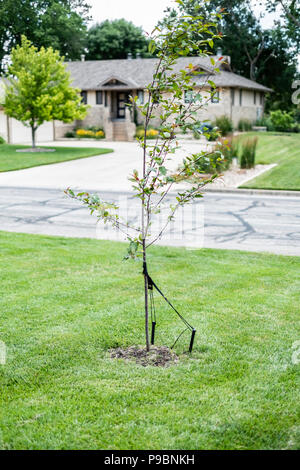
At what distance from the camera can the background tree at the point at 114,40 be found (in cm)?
6056

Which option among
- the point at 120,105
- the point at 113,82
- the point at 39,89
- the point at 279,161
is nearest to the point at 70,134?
the point at 120,105

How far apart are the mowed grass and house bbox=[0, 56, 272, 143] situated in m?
33.6

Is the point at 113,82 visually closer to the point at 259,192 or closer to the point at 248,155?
the point at 248,155

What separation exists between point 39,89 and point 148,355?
86.2 ft

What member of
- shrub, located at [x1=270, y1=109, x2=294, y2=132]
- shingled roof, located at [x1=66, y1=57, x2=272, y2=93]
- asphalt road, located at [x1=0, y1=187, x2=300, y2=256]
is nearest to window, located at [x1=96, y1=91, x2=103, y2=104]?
shingled roof, located at [x1=66, y1=57, x2=272, y2=93]

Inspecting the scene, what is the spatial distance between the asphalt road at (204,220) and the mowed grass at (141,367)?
1726mm

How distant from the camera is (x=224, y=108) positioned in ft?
138

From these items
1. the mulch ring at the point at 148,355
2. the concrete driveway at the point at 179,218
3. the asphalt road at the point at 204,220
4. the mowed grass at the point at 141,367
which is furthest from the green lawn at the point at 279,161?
the mulch ring at the point at 148,355

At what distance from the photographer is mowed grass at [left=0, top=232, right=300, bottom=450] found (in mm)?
3514

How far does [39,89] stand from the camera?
2869 cm

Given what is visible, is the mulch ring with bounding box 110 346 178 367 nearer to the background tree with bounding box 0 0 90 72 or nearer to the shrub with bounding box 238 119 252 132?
the shrub with bounding box 238 119 252 132

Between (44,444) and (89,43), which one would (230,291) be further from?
(89,43)

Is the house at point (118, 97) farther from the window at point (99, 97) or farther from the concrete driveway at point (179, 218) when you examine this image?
the concrete driveway at point (179, 218)
